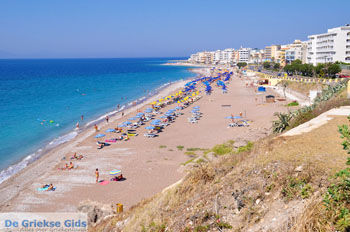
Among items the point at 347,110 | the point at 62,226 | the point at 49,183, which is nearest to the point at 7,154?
the point at 49,183

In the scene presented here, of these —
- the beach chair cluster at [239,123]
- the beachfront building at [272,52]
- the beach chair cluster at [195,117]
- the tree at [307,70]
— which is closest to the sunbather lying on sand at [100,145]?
the beach chair cluster at [195,117]

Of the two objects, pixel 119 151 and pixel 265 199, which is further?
pixel 119 151

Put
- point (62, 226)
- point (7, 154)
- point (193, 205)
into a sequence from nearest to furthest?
1. point (193, 205)
2. point (62, 226)
3. point (7, 154)

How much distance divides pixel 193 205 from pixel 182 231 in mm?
980

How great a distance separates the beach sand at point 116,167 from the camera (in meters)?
15.3

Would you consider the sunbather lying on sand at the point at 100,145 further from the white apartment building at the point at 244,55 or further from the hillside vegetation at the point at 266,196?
the white apartment building at the point at 244,55

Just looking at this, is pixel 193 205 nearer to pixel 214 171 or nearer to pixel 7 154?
pixel 214 171

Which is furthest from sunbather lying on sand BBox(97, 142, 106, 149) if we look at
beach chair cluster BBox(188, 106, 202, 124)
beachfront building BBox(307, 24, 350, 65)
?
beachfront building BBox(307, 24, 350, 65)

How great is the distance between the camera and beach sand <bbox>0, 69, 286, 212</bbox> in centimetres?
1530

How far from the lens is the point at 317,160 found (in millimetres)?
7352

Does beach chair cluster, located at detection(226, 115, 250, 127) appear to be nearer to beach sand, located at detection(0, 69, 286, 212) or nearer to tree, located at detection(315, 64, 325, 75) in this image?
beach sand, located at detection(0, 69, 286, 212)

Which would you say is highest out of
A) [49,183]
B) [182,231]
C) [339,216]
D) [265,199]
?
[339,216]

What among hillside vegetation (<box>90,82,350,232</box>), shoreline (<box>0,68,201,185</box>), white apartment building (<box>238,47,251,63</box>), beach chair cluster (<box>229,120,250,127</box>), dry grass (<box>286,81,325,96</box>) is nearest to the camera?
hillside vegetation (<box>90,82,350,232</box>)

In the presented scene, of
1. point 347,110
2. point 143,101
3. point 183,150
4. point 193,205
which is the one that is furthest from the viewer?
point 143,101
